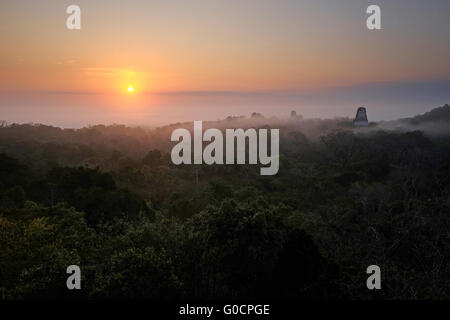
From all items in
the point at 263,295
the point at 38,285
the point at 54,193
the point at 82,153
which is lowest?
the point at 263,295

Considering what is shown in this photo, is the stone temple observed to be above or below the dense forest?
above

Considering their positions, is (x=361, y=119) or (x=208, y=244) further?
(x=361, y=119)

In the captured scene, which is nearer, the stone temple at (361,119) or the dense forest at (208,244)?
the dense forest at (208,244)

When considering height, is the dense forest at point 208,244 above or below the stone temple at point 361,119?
below

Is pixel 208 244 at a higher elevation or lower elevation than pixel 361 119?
lower

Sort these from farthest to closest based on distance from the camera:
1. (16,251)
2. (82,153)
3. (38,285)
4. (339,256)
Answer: (82,153)
(339,256)
(16,251)
(38,285)

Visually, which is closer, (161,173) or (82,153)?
(161,173)
